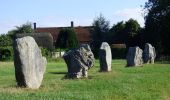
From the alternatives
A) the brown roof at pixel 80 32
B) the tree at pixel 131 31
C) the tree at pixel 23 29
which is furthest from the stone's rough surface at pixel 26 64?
the tree at pixel 23 29

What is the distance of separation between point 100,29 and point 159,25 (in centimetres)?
2058

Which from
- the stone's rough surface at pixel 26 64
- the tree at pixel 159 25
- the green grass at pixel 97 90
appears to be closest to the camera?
the green grass at pixel 97 90

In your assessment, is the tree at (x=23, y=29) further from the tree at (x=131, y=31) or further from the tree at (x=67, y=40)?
the tree at (x=131, y=31)

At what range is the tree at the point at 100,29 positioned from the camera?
9394 cm

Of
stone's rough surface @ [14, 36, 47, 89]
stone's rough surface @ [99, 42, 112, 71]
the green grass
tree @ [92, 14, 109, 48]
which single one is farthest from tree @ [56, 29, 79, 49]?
stone's rough surface @ [14, 36, 47, 89]

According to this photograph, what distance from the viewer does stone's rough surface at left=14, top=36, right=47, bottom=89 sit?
1896 centimetres

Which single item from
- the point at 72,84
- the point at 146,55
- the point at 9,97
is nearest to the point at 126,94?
the point at 72,84

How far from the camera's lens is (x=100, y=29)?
97312 millimetres

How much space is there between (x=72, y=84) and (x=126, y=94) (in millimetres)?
2555

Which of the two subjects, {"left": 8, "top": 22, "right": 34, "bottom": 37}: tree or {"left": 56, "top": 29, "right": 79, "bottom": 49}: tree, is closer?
{"left": 56, "top": 29, "right": 79, "bottom": 49}: tree

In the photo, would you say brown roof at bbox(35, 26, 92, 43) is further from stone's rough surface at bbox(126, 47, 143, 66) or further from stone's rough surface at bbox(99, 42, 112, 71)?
stone's rough surface at bbox(99, 42, 112, 71)

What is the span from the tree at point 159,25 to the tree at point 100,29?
1313 cm

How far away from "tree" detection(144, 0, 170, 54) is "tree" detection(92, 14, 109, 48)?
13.1 meters

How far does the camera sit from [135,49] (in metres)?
41.7
